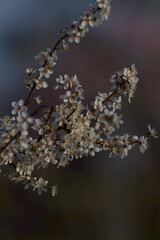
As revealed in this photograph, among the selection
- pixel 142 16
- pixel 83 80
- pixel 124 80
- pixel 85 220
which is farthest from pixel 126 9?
pixel 124 80

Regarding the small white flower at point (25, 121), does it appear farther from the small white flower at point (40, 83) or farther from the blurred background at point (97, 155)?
the blurred background at point (97, 155)

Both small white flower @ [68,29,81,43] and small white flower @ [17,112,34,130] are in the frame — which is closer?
small white flower @ [17,112,34,130]

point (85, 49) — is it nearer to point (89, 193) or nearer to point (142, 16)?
point (142, 16)

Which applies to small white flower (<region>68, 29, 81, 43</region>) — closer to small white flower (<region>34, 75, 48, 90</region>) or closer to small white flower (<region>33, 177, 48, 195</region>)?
small white flower (<region>34, 75, 48, 90</region>)

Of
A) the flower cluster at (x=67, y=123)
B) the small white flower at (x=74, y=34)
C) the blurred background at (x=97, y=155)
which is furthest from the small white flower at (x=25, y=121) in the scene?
the blurred background at (x=97, y=155)

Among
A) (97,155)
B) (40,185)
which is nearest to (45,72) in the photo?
(40,185)

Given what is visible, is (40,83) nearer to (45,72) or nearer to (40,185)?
(45,72)

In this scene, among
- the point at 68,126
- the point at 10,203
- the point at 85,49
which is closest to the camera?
the point at 68,126

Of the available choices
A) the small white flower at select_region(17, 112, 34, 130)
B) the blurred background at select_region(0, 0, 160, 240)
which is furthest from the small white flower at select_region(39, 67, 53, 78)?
the blurred background at select_region(0, 0, 160, 240)
